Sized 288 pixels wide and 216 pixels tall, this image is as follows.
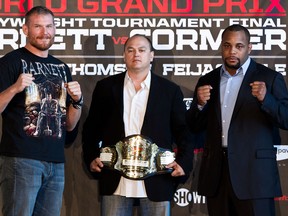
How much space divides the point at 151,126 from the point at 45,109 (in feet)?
2.16

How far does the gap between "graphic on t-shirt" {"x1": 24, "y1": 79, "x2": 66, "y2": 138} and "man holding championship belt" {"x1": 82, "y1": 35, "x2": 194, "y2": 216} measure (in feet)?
1.00

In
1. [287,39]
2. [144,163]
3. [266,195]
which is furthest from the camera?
[287,39]

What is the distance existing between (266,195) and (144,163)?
2.48 ft

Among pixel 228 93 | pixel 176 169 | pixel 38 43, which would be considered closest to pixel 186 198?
pixel 176 169

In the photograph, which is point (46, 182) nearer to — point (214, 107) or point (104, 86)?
point (104, 86)

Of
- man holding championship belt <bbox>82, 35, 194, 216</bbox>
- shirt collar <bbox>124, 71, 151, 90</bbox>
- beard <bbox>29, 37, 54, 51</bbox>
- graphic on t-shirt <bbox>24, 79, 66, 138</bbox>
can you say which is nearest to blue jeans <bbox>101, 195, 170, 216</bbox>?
man holding championship belt <bbox>82, 35, 194, 216</bbox>

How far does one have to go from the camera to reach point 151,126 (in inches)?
138

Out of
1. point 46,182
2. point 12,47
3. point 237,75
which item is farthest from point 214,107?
point 12,47

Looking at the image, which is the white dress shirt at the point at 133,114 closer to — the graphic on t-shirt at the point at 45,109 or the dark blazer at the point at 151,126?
the dark blazer at the point at 151,126

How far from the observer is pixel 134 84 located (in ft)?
11.8

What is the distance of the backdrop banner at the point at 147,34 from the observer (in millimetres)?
4031

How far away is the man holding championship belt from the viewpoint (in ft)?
11.3

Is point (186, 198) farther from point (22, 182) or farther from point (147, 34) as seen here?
point (22, 182)

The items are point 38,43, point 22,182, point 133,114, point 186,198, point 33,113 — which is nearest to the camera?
point 22,182
